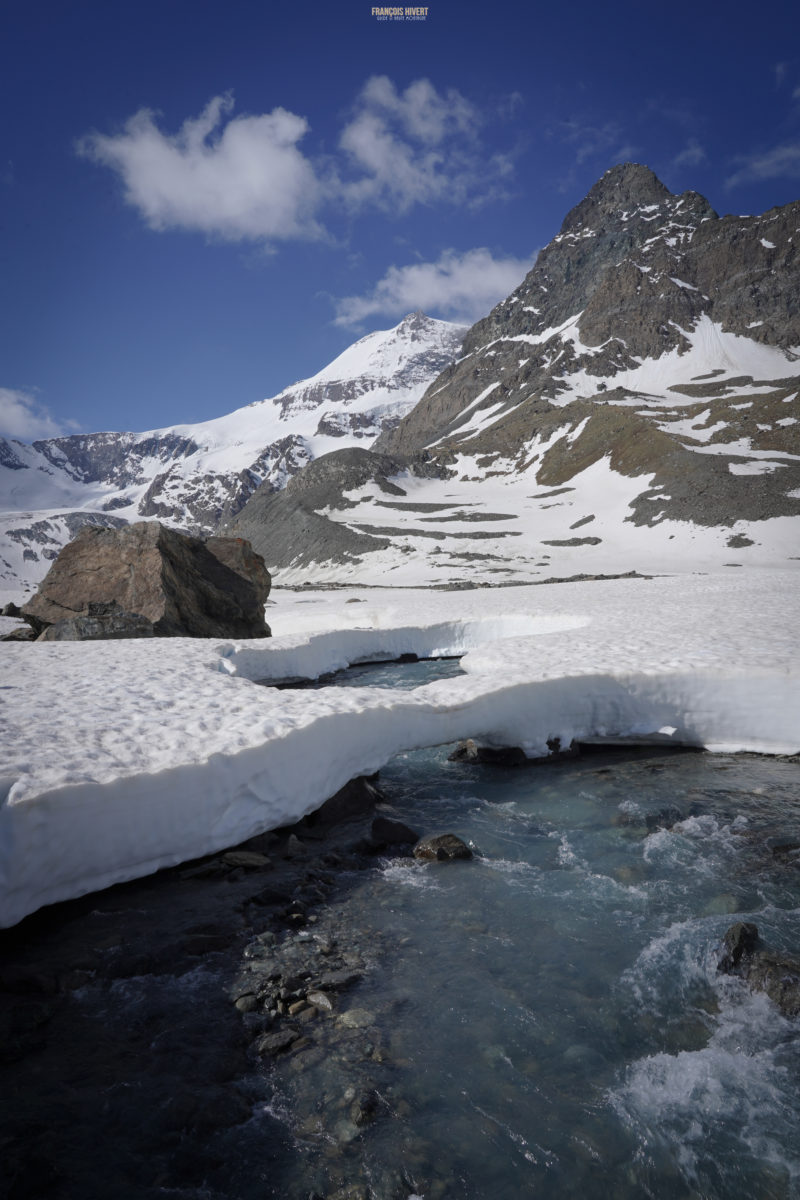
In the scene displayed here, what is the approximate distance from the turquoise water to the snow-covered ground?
1.87 metres

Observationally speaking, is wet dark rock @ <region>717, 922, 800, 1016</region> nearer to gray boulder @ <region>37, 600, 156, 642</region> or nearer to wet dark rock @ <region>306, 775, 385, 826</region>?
wet dark rock @ <region>306, 775, 385, 826</region>

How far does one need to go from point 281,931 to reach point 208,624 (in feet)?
48.1

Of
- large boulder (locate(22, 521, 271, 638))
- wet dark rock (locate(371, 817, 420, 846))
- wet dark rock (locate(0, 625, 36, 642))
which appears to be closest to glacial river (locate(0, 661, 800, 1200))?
wet dark rock (locate(371, 817, 420, 846))

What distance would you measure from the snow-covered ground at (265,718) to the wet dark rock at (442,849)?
1607mm

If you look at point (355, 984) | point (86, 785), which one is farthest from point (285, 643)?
point (355, 984)

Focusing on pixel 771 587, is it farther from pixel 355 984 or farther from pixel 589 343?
pixel 589 343

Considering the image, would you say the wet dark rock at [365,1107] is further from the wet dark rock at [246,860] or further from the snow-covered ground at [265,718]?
the snow-covered ground at [265,718]

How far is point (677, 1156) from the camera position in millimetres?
3676

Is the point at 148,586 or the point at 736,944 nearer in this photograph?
the point at 736,944

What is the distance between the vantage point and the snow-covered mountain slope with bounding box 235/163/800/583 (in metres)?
60.3

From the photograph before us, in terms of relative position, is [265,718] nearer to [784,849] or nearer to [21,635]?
[784,849]

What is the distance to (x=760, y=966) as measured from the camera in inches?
197

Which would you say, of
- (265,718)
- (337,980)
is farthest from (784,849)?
(265,718)

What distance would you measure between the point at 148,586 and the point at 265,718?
1158 centimetres
